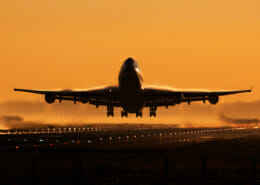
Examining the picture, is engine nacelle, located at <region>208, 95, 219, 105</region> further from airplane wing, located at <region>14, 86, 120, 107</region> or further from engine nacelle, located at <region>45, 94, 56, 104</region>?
engine nacelle, located at <region>45, 94, 56, 104</region>

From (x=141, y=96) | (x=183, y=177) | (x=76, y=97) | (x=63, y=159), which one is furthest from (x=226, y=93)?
(x=183, y=177)

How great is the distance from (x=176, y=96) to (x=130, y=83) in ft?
45.9

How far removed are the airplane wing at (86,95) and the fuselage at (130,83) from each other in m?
3.19

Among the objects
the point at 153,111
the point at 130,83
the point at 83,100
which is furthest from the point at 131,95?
the point at 153,111

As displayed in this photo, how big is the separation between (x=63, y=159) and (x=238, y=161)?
15.7 metres

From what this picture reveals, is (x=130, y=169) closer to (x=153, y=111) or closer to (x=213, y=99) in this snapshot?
(x=213, y=99)

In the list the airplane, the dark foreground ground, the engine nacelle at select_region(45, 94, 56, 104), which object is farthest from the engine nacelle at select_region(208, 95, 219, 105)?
the dark foreground ground

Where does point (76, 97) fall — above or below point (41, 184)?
above

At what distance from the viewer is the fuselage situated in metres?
68.8

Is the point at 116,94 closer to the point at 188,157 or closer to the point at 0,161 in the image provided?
the point at 188,157

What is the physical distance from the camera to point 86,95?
78.8m

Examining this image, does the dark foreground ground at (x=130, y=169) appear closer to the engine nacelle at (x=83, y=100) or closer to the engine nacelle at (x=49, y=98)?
the engine nacelle at (x=49, y=98)

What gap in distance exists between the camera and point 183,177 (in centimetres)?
3341

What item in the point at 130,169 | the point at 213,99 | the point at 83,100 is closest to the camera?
the point at 130,169
